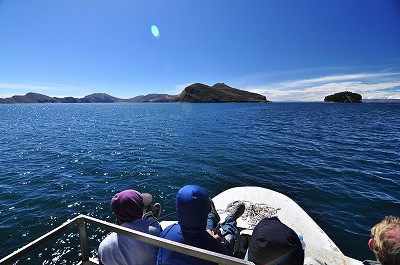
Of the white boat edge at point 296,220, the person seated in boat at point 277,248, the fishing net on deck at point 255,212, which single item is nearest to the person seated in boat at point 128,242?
the person seated in boat at point 277,248

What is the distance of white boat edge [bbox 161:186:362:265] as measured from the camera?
5.35 metres

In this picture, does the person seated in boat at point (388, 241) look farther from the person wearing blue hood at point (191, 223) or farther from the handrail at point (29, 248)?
the handrail at point (29, 248)

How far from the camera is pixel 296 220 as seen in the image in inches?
336

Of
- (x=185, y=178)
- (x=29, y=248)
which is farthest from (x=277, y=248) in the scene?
(x=185, y=178)

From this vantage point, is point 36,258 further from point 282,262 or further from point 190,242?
point 282,262

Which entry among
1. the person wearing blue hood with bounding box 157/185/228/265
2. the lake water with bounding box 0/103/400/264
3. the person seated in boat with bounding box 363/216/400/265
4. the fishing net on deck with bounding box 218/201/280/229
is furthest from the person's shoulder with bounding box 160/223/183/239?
the lake water with bounding box 0/103/400/264

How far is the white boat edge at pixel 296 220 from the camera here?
17.6ft

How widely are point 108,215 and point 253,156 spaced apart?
14568 mm

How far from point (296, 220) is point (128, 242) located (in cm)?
743

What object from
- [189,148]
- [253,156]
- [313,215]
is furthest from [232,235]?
[189,148]

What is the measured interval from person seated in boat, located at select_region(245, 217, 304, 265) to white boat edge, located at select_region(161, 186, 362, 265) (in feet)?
10.6

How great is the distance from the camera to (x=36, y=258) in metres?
7.57

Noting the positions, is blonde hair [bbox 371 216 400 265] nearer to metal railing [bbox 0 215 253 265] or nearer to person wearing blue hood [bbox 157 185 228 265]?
metal railing [bbox 0 215 253 265]

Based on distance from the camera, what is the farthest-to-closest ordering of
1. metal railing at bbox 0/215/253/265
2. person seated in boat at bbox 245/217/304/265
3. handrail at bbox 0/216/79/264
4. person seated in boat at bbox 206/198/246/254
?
person seated in boat at bbox 206/198/246/254 < person seated in boat at bbox 245/217/304/265 < handrail at bbox 0/216/79/264 < metal railing at bbox 0/215/253/265
